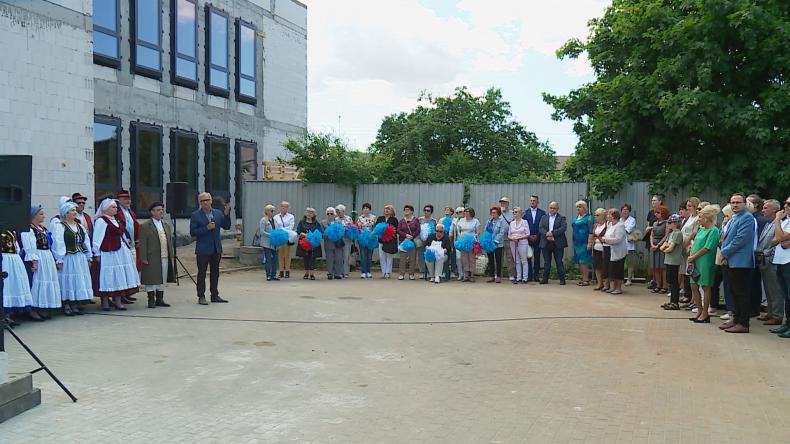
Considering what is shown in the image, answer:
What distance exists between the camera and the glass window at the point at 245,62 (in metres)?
23.4

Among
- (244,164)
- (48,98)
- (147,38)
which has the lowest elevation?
(244,164)

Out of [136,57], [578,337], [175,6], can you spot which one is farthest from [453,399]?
[175,6]

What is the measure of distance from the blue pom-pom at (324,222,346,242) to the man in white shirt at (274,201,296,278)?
931 millimetres

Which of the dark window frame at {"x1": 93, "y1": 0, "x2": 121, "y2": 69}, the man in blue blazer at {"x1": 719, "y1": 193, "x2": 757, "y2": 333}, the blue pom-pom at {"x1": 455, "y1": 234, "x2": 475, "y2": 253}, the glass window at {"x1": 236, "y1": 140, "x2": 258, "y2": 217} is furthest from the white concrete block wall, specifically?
the man in blue blazer at {"x1": 719, "y1": 193, "x2": 757, "y2": 333}

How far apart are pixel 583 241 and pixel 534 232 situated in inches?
44.5

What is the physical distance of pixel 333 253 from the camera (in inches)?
613

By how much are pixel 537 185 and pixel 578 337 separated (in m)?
8.66

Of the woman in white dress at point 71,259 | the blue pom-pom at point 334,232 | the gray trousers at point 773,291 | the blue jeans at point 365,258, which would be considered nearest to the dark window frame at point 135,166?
the blue pom-pom at point 334,232

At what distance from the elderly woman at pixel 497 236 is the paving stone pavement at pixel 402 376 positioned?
12.8ft

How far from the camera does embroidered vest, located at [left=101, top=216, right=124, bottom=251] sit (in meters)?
10.5

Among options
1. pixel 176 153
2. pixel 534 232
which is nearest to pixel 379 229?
pixel 534 232

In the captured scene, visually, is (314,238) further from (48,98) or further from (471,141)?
(471,141)

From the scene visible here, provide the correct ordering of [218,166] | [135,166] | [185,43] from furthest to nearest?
[218,166], [185,43], [135,166]

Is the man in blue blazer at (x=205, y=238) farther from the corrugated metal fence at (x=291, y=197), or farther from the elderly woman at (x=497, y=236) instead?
the corrugated metal fence at (x=291, y=197)
